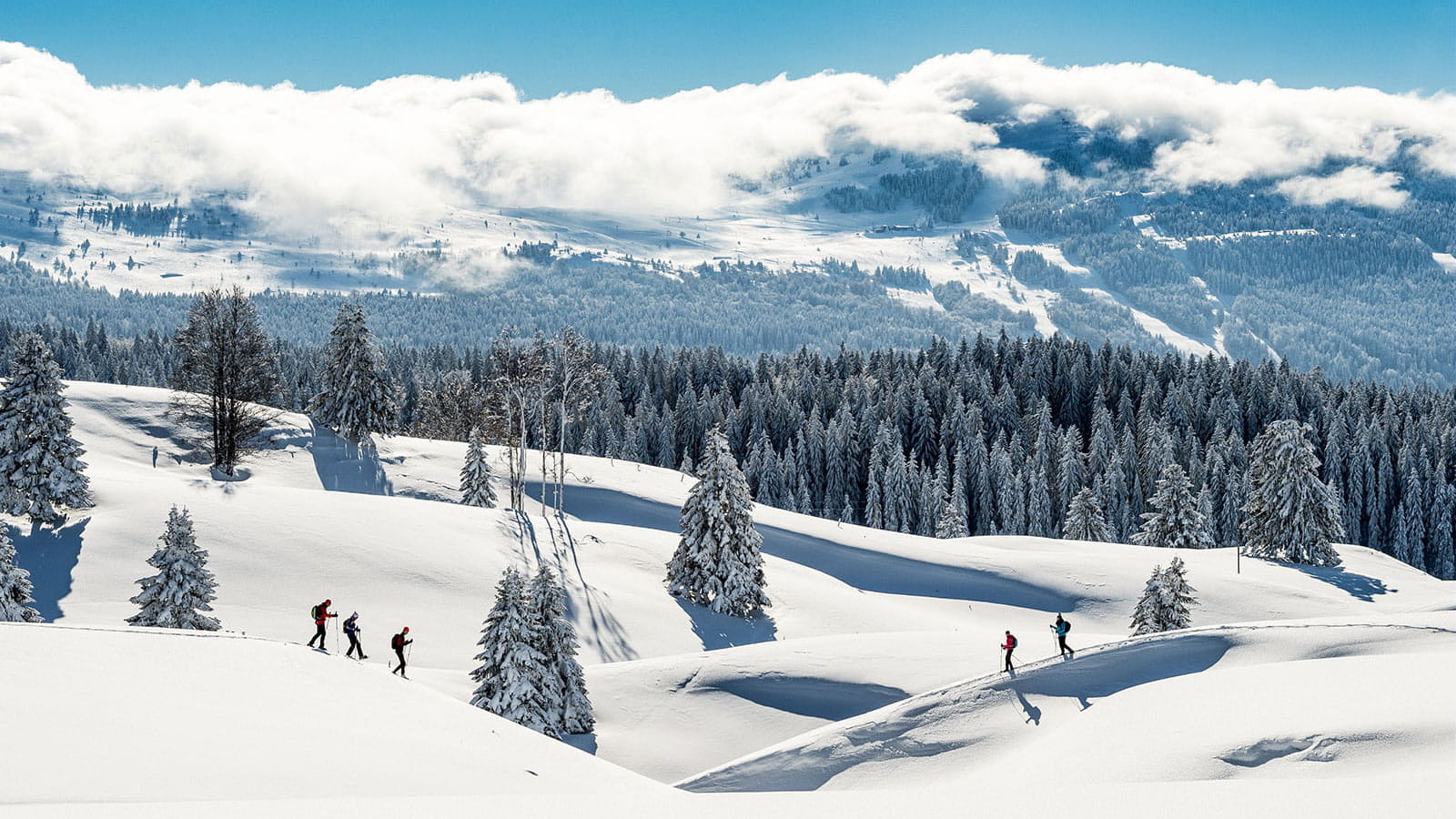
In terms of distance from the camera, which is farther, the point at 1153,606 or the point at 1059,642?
the point at 1153,606

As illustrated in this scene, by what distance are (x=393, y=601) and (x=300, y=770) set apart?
78.7 ft

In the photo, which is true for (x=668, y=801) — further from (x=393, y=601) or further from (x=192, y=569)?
(x=393, y=601)

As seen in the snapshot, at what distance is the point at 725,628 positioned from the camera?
4150 cm

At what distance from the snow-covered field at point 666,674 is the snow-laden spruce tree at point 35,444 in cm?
122

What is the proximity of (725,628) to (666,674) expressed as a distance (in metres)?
10.5

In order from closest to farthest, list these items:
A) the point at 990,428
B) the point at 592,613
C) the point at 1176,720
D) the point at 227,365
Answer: the point at 1176,720 < the point at 592,613 < the point at 227,365 < the point at 990,428

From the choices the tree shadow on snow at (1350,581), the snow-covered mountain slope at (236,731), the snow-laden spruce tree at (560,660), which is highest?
the snow-covered mountain slope at (236,731)

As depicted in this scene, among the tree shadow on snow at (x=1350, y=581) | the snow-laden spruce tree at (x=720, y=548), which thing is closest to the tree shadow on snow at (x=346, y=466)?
the snow-laden spruce tree at (x=720, y=548)

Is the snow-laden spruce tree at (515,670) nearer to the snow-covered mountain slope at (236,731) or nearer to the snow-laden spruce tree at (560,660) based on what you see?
the snow-laden spruce tree at (560,660)

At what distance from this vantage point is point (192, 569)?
27500mm

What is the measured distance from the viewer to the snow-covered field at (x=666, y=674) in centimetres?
1387

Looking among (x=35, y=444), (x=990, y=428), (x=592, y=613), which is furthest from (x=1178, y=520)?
(x=35, y=444)

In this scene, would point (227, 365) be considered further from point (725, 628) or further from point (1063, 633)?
point (1063, 633)

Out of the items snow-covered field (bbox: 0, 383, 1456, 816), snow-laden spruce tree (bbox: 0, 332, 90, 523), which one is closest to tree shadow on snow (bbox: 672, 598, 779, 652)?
snow-covered field (bbox: 0, 383, 1456, 816)
